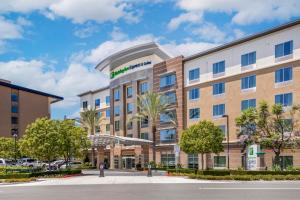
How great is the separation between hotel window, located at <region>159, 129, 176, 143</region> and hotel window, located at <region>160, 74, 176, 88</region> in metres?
7.01

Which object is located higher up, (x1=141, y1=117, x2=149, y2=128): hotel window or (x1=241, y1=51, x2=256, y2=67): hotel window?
(x1=241, y1=51, x2=256, y2=67): hotel window

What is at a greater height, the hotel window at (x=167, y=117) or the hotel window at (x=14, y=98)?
the hotel window at (x=14, y=98)

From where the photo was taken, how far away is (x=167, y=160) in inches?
3054

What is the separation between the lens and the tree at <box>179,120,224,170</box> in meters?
56.8

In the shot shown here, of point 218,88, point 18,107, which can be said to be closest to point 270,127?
point 218,88

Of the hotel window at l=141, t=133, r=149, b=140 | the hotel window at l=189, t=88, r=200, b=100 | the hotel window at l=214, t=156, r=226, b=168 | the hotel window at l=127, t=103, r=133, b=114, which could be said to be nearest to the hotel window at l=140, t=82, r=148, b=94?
the hotel window at l=127, t=103, r=133, b=114

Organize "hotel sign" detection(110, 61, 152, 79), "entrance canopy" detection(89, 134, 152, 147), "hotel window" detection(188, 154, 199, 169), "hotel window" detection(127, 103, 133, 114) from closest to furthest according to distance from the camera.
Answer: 1. "hotel window" detection(188, 154, 199, 169)
2. "entrance canopy" detection(89, 134, 152, 147)
3. "hotel sign" detection(110, 61, 152, 79)
4. "hotel window" detection(127, 103, 133, 114)

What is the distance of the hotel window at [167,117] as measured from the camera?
246 feet

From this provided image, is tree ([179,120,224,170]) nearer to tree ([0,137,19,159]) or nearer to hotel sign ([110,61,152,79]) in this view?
hotel sign ([110,61,152,79])

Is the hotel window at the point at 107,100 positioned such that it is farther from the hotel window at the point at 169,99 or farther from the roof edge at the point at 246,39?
the roof edge at the point at 246,39

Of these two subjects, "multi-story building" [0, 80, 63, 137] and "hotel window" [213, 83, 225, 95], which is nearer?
"hotel window" [213, 83, 225, 95]

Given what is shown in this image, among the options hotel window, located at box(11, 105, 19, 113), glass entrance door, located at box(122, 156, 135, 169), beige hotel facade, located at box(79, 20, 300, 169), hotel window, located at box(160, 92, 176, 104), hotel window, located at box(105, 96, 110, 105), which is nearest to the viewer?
beige hotel facade, located at box(79, 20, 300, 169)

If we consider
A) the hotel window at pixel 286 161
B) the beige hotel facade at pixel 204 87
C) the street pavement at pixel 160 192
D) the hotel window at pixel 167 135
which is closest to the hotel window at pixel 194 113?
the beige hotel facade at pixel 204 87

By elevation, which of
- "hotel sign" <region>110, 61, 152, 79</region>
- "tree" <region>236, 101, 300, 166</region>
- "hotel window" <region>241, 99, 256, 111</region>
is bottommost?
"tree" <region>236, 101, 300, 166</region>
